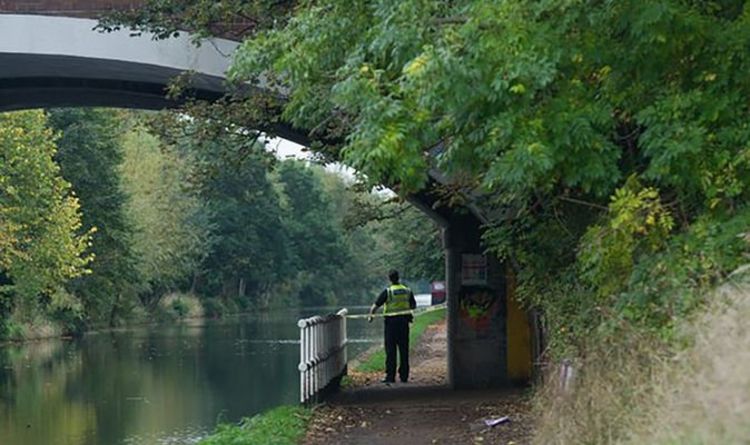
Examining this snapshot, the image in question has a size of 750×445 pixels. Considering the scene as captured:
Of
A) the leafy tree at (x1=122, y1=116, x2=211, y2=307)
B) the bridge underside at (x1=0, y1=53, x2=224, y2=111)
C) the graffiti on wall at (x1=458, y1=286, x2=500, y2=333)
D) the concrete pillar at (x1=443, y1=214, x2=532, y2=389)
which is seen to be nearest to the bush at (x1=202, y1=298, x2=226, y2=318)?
the leafy tree at (x1=122, y1=116, x2=211, y2=307)

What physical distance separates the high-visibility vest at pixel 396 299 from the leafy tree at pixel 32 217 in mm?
22216

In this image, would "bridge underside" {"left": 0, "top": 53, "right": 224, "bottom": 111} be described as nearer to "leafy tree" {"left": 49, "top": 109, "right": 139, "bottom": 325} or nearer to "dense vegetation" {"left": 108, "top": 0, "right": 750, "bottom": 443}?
"dense vegetation" {"left": 108, "top": 0, "right": 750, "bottom": 443}

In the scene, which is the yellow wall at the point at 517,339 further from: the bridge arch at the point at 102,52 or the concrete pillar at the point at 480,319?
the bridge arch at the point at 102,52

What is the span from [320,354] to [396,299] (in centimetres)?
202

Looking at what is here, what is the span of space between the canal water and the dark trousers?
8.60 ft

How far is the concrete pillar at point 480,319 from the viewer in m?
20.2

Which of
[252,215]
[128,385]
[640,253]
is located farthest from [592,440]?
[252,215]

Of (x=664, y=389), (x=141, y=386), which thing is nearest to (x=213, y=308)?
(x=141, y=386)

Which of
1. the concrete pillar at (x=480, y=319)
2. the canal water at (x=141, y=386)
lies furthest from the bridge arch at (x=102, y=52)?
the canal water at (x=141, y=386)

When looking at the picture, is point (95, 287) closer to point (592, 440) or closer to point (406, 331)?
point (406, 331)

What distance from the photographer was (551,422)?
30.7 ft

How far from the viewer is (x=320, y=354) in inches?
717

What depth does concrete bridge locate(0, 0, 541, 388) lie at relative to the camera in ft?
56.6

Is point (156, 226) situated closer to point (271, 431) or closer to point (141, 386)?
point (141, 386)
